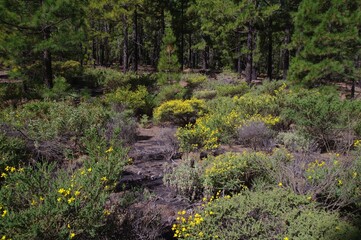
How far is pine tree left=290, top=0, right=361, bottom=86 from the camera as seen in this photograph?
39.3 ft

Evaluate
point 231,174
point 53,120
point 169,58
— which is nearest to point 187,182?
point 231,174

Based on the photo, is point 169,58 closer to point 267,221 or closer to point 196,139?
point 196,139

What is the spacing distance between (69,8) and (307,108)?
7.09 metres

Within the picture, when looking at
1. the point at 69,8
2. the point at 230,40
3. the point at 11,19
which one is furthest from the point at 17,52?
the point at 230,40

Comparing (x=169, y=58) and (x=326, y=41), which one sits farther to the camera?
(x=169, y=58)

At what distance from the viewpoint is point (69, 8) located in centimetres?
849

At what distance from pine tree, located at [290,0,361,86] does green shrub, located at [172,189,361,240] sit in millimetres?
9739

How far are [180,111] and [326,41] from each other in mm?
7083

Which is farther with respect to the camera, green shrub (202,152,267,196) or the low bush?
the low bush

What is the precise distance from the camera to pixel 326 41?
12.0 meters

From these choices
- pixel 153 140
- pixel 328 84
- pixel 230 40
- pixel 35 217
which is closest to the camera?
pixel 35 217

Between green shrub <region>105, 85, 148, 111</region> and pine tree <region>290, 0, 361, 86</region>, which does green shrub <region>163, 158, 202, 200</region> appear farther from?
pine tree <region>290, 0, 361, 86</region>

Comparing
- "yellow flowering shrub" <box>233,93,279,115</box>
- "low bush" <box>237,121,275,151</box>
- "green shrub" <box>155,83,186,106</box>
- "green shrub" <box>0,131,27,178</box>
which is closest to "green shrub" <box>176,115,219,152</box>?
"low bush" <box>237,121,275,151</box>

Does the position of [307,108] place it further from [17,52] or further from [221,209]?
[17,52]
